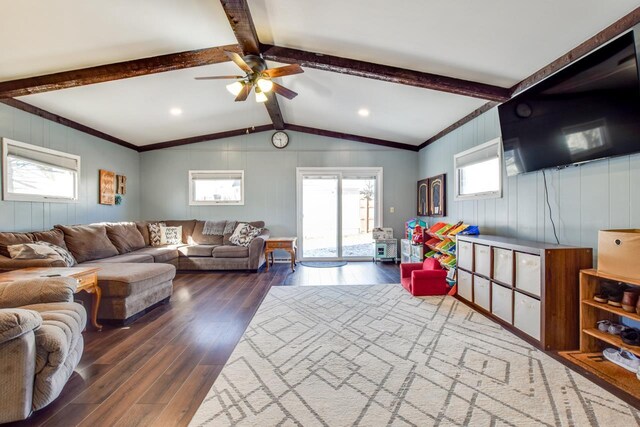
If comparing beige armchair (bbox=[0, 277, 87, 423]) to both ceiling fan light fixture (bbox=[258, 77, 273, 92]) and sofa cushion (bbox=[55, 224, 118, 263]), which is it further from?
ceiling fan light fixture (bbox=[258, 77, 273, 92])

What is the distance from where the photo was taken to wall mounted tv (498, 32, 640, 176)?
6.39 feet

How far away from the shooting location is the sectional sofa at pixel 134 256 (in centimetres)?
282

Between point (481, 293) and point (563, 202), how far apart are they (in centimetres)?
121

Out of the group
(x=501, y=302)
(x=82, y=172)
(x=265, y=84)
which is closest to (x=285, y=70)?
(x=265, y=84)

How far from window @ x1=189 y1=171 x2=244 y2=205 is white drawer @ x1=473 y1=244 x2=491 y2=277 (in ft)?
15.5

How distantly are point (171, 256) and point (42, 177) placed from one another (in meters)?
2.11

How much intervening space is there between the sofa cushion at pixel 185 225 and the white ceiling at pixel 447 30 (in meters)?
4.10

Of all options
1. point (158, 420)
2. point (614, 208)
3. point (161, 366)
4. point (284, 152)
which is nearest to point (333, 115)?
point (284, 152)

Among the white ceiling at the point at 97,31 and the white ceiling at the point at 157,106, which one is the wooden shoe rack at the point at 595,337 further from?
the white ceiling at the point at 157,106

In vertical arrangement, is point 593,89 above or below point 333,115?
below

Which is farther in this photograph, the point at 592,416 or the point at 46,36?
the point at 46,36

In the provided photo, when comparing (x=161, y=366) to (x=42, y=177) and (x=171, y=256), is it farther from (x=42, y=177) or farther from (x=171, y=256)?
(x=42, y=177)

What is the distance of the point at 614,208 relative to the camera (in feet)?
7.25

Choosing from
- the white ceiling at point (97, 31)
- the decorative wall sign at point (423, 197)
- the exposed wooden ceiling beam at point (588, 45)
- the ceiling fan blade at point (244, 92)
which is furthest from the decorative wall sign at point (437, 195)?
the white ceiling at point (97, 31)
